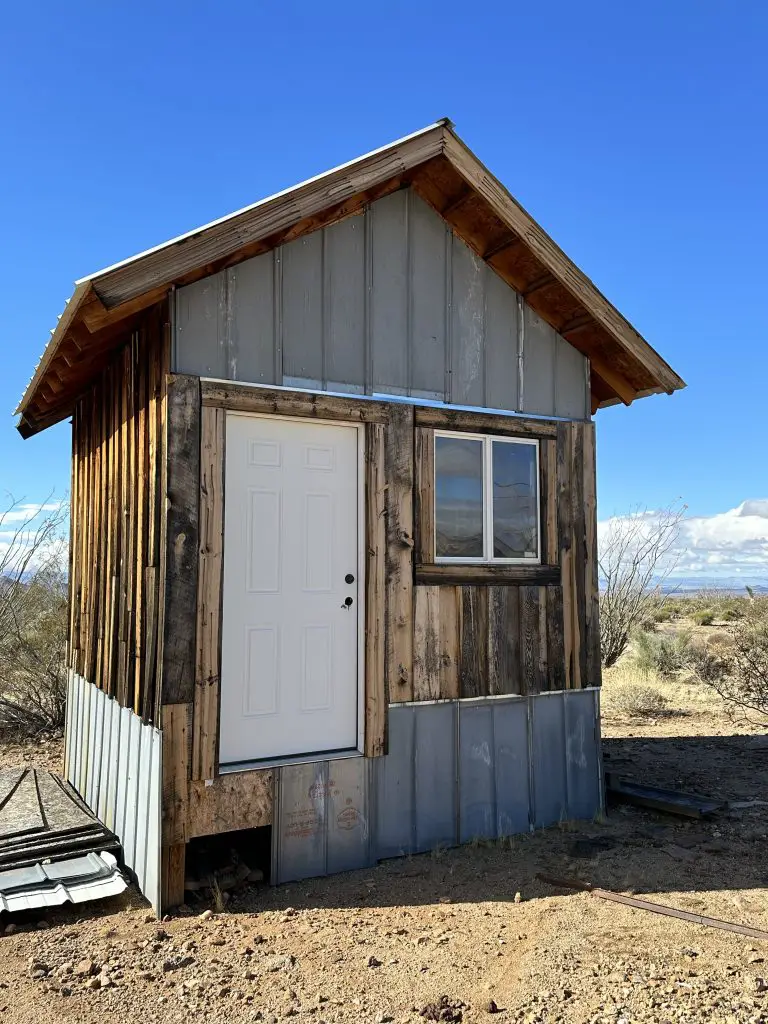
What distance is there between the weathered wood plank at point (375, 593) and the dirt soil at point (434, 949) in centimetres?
99

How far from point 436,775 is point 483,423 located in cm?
276

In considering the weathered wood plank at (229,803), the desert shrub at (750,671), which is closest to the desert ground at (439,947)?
the weathered wood plank at (229,803)

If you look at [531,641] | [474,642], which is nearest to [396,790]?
[474,642]

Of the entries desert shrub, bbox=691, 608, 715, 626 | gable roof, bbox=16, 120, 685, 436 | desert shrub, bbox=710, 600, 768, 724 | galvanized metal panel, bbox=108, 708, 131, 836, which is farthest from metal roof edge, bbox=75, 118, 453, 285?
desert shrub, bbox=691, 608, 715, 626

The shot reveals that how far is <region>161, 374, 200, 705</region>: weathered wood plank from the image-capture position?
16.8 ft

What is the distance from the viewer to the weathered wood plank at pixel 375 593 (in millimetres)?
5891

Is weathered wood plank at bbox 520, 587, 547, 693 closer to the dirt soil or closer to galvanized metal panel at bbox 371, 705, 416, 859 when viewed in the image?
galvanized metal panel at bbox 371, 705, 416, 859

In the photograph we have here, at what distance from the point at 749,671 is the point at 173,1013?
1002 cm

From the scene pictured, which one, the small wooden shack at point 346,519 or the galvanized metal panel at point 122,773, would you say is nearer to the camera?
the small wooden shack at point 346,519

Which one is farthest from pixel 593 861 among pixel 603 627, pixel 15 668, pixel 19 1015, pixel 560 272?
pixel 603 627

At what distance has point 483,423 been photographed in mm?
6570

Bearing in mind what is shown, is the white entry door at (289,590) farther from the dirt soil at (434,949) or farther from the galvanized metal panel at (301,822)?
the dirt soil at (434,949)

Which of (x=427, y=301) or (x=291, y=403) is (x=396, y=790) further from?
(x=427, y=301)

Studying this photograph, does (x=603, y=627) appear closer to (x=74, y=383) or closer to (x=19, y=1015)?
(x=74, y=383)
